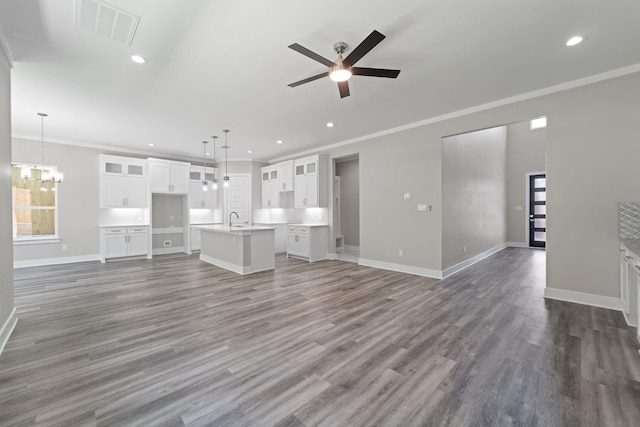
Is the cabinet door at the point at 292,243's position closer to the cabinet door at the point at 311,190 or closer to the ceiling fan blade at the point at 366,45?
the cabinet door at the point at 311,190

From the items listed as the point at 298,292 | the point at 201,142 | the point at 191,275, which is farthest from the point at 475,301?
the point at 201,142

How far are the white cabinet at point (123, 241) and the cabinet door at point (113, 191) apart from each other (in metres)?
0.68

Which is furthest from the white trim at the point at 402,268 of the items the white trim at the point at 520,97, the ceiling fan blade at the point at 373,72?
the ceiling fan blade at the point at 373,72

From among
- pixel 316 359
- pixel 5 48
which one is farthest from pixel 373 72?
pixel 5 48

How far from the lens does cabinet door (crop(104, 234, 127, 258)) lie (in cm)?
659

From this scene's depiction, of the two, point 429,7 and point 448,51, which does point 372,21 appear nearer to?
point 429,7

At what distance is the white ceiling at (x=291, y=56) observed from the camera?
2.21 m

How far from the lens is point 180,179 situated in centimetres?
783

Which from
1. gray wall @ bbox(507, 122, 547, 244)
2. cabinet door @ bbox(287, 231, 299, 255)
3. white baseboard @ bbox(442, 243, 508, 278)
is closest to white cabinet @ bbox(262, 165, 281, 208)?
cabinet door @ bbox(287, 231, 299, 255)

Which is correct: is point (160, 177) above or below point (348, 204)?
above

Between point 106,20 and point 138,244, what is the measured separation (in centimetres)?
619

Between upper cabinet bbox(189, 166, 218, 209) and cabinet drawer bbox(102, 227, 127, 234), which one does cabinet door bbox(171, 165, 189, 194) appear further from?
cabinet drawer bbox(102, 227, 127, 234)

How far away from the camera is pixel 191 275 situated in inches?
207

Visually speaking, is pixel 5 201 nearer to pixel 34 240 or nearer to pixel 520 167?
pixel 34 240
